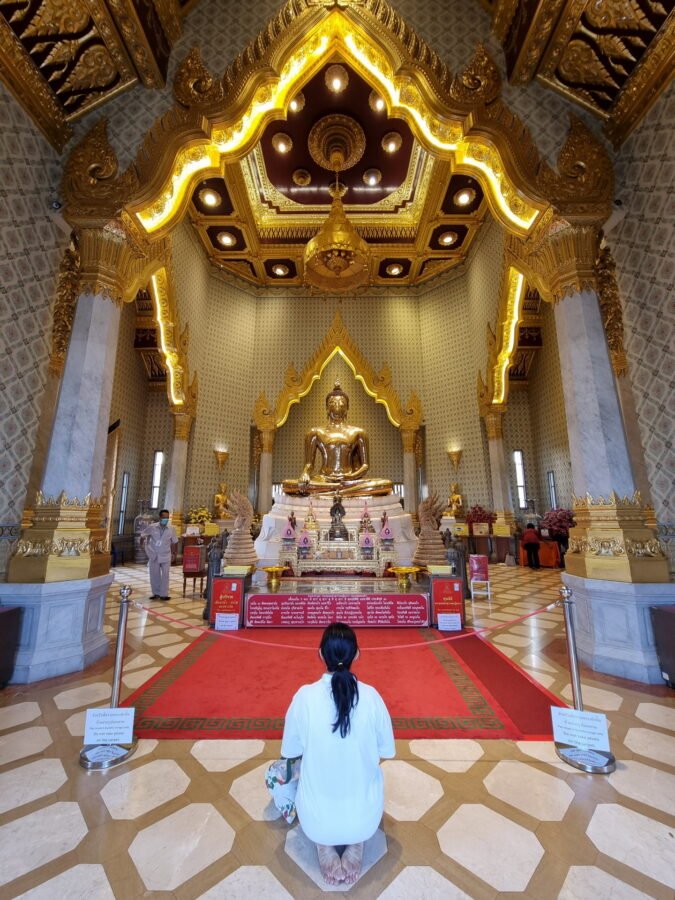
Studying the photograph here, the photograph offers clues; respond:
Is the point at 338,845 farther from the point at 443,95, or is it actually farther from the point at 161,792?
the point at 443,95

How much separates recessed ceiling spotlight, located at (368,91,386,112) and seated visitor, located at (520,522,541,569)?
393 inches

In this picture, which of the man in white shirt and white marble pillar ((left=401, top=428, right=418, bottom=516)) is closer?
the man in white shirt

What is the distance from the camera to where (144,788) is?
1.93m

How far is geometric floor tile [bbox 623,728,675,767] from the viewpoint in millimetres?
2176

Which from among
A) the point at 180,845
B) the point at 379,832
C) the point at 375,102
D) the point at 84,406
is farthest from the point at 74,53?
the point at 379,832

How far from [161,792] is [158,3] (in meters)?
7.80

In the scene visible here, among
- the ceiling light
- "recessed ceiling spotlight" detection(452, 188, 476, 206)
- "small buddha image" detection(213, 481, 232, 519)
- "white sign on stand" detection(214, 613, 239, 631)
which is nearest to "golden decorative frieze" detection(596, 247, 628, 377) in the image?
"white sign on stand" detection(214, 613, 239, 631)

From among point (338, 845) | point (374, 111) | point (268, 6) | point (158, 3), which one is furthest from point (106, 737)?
point (374, 111)

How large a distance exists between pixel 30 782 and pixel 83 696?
3.56 ft

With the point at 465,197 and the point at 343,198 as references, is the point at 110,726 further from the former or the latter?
the point at 343,198

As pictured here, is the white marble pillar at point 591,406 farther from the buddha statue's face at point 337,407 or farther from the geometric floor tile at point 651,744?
the buddha statue's face at point 337,407

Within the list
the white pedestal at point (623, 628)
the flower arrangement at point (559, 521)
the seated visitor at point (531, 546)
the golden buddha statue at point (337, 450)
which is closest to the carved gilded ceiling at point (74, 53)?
the golden buddha statue at point (337, 450)

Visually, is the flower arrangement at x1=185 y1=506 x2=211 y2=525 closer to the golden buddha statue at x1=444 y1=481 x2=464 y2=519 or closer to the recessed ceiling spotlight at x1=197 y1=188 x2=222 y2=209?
the golden buddha statue at x1=444 y1=481 x2=464 y2=519

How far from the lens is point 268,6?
210 inches
